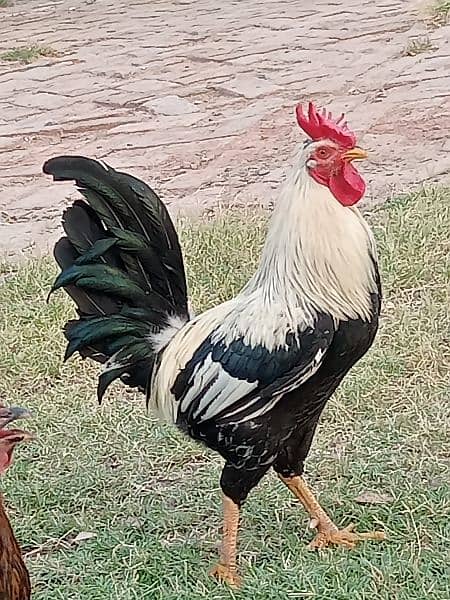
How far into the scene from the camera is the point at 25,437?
2.37 m

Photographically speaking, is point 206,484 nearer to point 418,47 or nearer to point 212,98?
point 212,98

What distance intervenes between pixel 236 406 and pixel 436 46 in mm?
7474

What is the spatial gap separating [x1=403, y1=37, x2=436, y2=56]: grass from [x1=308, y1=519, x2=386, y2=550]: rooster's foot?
689 centimetres

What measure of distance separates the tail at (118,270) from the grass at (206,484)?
1.91 ft

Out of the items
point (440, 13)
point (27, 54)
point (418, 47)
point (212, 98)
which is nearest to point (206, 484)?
point (212, 98)

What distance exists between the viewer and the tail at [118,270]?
3078 millimetres

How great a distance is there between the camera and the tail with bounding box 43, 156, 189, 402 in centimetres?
308

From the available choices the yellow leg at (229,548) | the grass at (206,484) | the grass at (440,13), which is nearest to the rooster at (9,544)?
the grass at (206,484)

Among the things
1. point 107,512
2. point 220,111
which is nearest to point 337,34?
point 220,111

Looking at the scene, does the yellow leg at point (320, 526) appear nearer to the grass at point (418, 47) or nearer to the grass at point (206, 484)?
the grass at point (206, 484)

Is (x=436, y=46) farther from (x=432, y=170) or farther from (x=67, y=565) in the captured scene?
(x=67, y=565)

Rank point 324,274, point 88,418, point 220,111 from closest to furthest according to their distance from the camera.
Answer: point 324,274
point 88,418
point 220,111

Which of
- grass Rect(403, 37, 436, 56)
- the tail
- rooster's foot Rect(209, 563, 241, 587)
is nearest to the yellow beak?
the tail

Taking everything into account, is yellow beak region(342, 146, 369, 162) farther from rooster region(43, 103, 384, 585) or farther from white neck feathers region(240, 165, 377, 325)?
white neck feathers region(240, 165, 377, 325)
